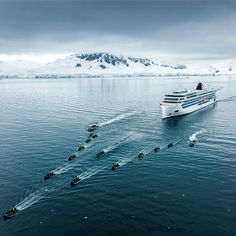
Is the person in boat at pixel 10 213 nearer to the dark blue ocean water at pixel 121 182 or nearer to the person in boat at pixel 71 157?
the dark blue ocean water at pixel 121 182

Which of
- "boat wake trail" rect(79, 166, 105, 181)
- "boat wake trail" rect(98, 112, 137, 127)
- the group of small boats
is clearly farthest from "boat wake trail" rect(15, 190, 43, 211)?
"boat wake trail" rect(98, 112, 137, 127)

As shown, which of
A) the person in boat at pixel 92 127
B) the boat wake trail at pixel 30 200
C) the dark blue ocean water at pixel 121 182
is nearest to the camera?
the dark blue ocean water at pixel 121 182

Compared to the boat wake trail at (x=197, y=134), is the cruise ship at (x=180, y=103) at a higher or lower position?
higher

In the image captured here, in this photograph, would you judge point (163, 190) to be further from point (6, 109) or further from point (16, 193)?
point (6, 109)

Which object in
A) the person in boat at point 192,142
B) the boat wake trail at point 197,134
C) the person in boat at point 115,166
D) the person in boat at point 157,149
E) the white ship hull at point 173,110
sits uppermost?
the white ship hull at point 173,110

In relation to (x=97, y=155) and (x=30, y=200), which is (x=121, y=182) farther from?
(x=30, y=200)

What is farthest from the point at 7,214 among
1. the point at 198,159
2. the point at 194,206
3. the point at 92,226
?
the point at 198,159

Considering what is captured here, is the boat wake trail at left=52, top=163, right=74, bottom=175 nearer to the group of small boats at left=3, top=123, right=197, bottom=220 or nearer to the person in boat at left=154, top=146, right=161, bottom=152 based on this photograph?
the group of small boats at left=3, top=123, right=197, bottom=220

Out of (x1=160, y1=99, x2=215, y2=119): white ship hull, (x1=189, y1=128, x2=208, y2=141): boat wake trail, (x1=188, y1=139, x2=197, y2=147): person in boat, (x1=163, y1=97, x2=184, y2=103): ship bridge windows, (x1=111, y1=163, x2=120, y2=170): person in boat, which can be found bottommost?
(x1=111, y1=163, x2=120, y2=170): person in boat

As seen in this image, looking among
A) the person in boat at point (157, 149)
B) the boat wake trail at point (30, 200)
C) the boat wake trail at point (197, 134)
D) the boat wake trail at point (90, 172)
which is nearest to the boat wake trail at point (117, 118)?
the person in boat at point (157, 149)

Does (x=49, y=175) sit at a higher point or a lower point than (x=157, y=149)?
lower

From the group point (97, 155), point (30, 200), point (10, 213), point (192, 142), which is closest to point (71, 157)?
point (97, 155)
